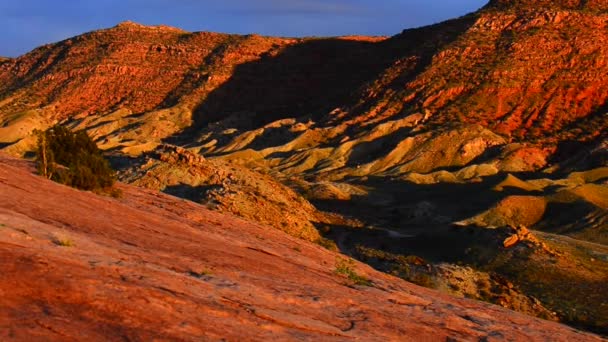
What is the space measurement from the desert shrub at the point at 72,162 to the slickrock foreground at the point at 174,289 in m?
2.45

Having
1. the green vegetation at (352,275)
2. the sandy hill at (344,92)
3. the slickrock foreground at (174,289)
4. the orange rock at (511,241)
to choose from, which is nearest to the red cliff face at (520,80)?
the sandy hill at (344,92)

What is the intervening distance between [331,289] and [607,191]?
157ft

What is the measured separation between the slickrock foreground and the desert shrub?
245cm

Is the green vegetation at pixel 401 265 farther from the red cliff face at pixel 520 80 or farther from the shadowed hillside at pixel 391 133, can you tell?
the red cliff face at pixel 520 80

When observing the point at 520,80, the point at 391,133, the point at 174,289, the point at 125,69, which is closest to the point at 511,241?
the point at 174,289

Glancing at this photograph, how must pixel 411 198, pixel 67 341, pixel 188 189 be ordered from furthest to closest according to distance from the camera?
pixel 411 198
pixel 188 189
pixel 67 341

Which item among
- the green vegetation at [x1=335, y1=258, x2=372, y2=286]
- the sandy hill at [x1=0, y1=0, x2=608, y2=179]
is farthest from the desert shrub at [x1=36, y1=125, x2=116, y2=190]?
the sandy hill at [x1=0, y1=0, x2=608, y2=179]

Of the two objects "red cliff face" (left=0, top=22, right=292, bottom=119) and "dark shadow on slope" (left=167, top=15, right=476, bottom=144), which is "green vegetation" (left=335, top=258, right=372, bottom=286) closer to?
"dark shadow on slope" (left=167, top=15, right=476, bottom=144)

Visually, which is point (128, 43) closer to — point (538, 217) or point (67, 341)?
point (538, 217)

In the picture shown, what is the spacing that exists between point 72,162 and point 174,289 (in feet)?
44.3

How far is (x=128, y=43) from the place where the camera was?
431 feet

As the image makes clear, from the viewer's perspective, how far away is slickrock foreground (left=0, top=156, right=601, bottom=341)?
8641mm

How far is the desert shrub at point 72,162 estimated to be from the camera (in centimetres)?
2011

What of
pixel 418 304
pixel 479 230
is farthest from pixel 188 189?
pixel 418 304
